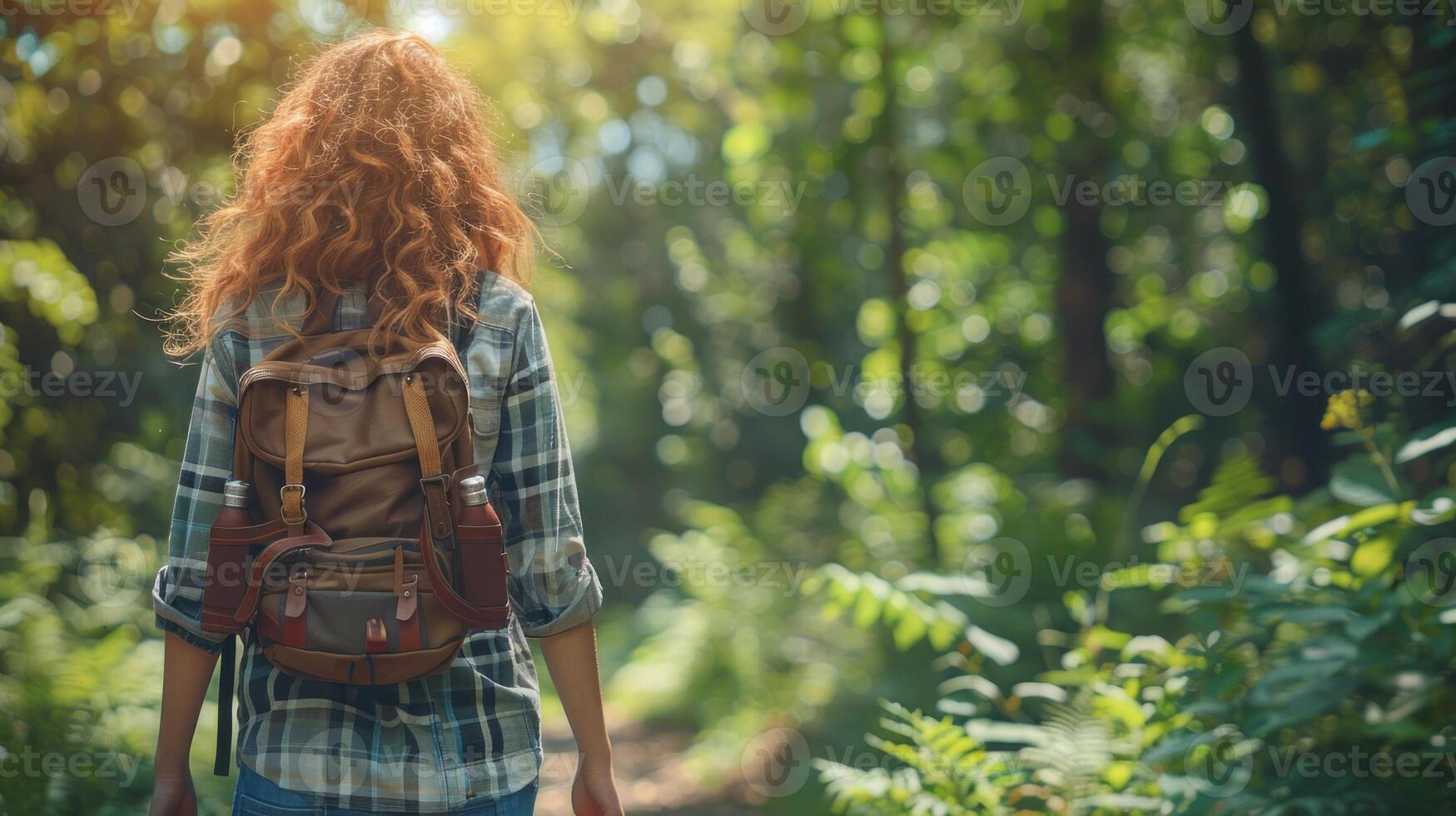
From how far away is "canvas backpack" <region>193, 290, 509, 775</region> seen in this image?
166 centimetres

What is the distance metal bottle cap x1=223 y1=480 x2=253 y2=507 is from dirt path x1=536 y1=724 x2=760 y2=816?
4404 mm

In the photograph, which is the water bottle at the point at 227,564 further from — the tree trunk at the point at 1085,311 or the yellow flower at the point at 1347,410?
the tree trunk at the point at 1085,311

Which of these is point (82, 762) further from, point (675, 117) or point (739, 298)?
point (739, 298)

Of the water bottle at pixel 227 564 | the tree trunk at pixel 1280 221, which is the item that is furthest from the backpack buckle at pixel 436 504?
the tree trunk at pixel 1280 221

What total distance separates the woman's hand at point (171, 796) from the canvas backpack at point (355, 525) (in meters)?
0.31

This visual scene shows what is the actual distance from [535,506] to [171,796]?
0.79m

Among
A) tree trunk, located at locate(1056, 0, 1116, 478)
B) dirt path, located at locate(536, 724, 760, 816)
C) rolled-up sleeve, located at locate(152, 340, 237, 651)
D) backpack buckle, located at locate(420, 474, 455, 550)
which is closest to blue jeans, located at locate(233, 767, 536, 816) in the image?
rolled-up sleeve, located at locate(152, 340, 237, 651)

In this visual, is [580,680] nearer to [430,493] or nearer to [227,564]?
[430,493]

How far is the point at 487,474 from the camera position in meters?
1.94

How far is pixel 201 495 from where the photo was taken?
1.81 metres

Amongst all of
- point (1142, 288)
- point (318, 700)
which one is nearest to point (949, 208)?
point (1142, 288)

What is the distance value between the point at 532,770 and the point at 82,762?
109 inches

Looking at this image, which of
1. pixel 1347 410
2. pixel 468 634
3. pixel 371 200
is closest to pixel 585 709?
pixel 468 634

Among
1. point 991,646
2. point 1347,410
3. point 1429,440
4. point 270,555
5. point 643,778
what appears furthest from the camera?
point 643,778
